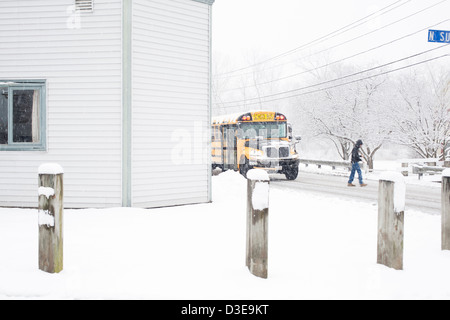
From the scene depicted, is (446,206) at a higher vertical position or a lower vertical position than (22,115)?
lower

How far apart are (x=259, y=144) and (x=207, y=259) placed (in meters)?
13.0

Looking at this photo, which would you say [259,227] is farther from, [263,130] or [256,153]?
[263,130]

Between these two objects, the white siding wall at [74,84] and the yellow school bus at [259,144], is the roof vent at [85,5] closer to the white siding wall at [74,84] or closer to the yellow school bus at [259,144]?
the white siding wall at [74,84]

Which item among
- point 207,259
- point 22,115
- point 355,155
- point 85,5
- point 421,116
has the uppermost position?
point 85,5

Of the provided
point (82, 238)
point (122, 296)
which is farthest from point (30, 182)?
point (122, 296)

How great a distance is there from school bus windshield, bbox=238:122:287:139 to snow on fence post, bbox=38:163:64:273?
1396cm

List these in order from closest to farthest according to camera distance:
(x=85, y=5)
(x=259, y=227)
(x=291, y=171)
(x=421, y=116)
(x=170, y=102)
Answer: (x=259, y=227), (x=85, y=5), (x=170, y=102), (x=291, y=171), (x=421, y=116)

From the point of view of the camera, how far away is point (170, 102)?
9.36 meters

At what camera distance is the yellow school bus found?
17.6 meters

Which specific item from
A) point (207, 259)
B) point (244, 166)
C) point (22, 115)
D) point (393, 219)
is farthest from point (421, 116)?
point (207, 259)

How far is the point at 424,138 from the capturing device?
24469 millimetres

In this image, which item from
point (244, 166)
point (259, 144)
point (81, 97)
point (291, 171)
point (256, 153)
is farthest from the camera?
point (291, 171)

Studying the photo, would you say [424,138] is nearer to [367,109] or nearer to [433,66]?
[367,109]
